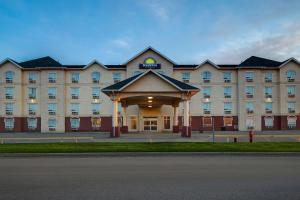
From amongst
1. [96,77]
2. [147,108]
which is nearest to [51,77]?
[96,77]

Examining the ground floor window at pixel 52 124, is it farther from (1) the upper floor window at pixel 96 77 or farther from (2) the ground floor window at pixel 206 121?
(2) the ground floor window at pixel 206 121

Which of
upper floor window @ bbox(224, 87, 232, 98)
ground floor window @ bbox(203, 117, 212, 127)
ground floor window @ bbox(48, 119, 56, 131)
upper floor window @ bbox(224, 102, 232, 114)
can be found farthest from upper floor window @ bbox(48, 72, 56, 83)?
upper floor window @ bbox(224, 102, 232, 114)

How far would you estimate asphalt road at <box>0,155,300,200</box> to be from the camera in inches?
259

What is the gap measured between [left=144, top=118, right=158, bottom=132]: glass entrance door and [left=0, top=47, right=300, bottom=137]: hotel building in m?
0.17

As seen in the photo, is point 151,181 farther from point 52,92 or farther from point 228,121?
point 52,92

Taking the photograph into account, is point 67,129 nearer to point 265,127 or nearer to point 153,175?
point 265,127

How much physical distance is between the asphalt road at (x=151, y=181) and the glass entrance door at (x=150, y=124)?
108ft

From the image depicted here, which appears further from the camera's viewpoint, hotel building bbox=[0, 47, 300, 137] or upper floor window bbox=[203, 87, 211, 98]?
upper floor window bbox=[203, 87, 211, 98]

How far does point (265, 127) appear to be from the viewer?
4569cm

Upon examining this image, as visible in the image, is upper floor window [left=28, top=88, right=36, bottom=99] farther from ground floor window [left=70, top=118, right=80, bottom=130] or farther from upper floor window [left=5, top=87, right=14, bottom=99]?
ground floor window [left=70, top=118, right=80, bottom=130]

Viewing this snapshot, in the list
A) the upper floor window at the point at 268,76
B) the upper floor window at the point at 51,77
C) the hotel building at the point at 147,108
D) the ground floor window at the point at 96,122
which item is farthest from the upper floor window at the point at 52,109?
the upper floor window at the point at 268,76

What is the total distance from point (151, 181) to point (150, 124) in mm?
36207

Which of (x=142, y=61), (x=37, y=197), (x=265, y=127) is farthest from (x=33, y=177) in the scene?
(x=265, y=127)

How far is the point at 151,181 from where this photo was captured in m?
8.08
